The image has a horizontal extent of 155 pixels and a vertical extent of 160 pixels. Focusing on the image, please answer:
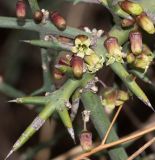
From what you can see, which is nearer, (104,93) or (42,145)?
(104,93)

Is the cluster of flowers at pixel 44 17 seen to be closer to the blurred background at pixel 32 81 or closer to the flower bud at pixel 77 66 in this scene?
the flower bud at pixel 77 66

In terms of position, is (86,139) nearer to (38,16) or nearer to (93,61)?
(93,61)

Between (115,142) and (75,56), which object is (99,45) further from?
(115,142)

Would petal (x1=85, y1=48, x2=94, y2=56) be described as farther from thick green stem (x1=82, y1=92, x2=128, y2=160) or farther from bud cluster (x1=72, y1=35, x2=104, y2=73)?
thick green stem (x1=82, y1=92, x2=128, y2=160)

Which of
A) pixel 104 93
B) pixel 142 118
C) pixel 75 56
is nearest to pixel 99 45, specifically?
pixel 75 56

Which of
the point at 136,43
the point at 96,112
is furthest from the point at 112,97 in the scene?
the point at 136,43

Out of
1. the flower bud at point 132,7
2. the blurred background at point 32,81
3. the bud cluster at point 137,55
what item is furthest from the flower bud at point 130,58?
the blurred background at point 32,81
